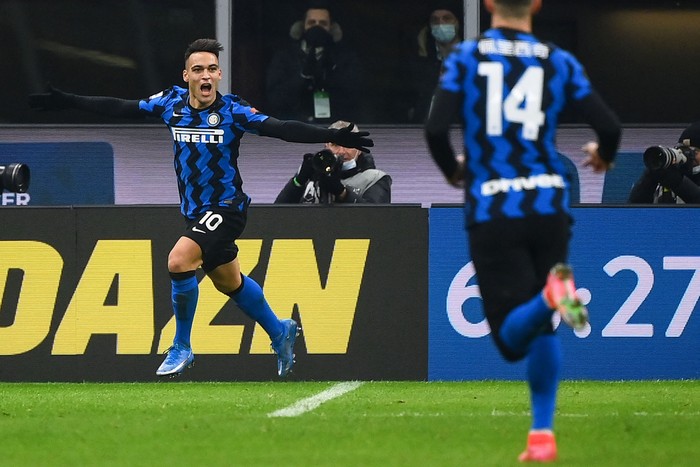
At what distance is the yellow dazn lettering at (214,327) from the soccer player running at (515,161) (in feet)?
18.3

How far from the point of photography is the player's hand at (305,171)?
11625 mm

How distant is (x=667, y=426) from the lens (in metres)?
7.18

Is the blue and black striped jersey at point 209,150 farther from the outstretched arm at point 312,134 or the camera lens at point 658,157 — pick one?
the camera lens at point 658,157

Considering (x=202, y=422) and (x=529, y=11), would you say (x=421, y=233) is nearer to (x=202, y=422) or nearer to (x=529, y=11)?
(x=202, y=422)

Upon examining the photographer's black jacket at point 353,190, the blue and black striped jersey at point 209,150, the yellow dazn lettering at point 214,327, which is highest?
the blue and black striped jersey at point 209,150

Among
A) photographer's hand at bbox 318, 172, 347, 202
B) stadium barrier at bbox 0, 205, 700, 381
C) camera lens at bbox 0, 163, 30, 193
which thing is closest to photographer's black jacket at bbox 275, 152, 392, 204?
photographer's hand at bbox 318, 172, 347, 202

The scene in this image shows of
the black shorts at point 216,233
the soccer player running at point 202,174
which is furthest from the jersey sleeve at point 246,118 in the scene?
the black shorts at point 216,233

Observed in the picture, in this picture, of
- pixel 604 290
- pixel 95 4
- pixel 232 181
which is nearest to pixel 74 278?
pixel 232 181

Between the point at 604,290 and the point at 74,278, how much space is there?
406 centimetres

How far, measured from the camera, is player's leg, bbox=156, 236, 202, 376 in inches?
382

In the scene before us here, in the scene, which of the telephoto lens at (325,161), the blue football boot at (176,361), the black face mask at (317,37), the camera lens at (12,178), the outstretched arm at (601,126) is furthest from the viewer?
the black face mask at (317,37)

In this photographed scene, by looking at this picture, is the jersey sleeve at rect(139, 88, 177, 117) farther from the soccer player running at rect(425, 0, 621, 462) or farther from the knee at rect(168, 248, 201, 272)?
the soccer player running at rect(425, 0, 621, 462)

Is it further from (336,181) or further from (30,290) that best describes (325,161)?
(30,290)

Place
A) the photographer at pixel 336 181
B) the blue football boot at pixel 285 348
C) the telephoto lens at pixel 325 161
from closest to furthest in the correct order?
the blue football boot at pixel 285 348 < the telephoto lens at pixel 325 161 < the photographer at pixel 336 181
